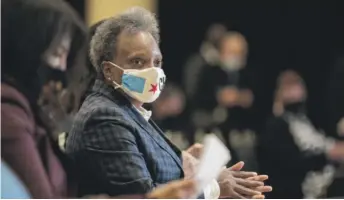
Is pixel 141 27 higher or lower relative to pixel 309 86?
higher

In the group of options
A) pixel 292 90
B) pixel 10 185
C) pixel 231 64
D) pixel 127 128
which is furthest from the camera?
pixel 292 90

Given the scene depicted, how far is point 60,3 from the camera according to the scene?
162 centimetres

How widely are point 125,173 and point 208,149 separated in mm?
217

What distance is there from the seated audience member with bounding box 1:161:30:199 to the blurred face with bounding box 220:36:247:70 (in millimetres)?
886

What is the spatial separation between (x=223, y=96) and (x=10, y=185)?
2.81 ft

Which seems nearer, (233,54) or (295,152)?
(295,152)

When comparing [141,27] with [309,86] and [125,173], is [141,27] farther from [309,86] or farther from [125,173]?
[309,86]

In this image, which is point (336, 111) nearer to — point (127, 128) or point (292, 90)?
point (292, 90)

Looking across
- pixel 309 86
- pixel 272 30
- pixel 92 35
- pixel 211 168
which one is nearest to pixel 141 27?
pixel 92 35

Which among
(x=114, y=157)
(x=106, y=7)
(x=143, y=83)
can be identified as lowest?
(x=114, y=157)

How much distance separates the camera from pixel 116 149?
4.42 ft

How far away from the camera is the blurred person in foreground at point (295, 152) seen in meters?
1.85

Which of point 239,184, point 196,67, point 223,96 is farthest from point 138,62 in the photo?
point 196,67

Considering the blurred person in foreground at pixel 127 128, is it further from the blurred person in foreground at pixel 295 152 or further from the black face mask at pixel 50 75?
the blurred person in foreground at pixel 295 152
